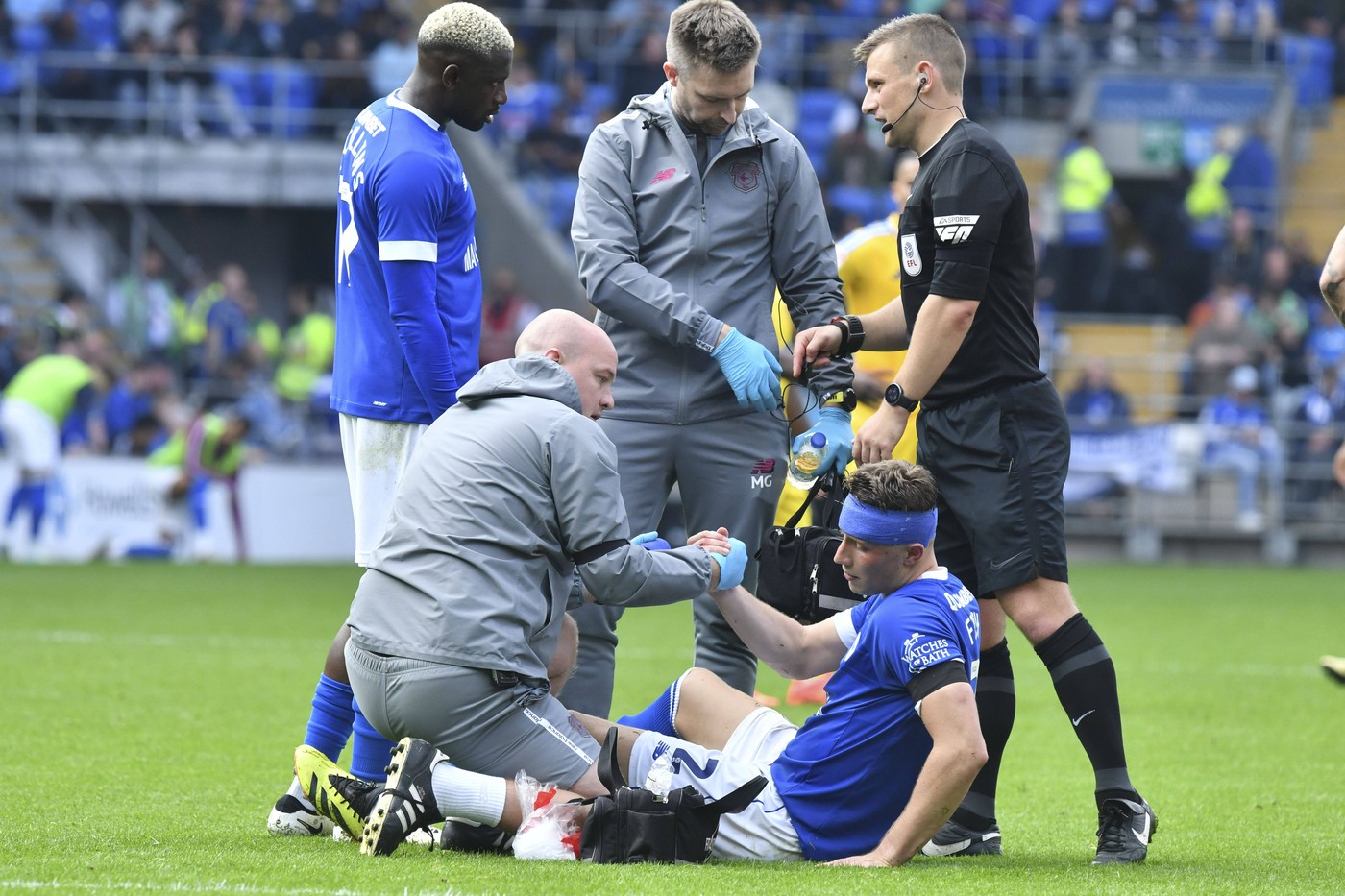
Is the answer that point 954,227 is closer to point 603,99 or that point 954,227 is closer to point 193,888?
point 193,888

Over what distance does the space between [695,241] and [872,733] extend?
189cm

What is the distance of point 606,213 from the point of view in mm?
6051

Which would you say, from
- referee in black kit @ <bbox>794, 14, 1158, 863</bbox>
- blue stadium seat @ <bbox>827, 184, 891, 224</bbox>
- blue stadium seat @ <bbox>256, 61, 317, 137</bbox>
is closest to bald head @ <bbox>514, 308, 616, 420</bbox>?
referee in black kit @ <bbox>794, 14, 1158, 863</bbox>

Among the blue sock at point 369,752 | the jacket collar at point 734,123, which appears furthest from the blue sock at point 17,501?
the blue sock at point 369,752

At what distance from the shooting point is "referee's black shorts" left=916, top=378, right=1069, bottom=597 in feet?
17.3

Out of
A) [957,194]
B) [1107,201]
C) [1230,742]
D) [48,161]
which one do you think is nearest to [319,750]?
[957,194]

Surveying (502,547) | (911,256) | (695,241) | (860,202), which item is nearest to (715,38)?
(695,241)

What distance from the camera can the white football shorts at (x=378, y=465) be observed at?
5.74m

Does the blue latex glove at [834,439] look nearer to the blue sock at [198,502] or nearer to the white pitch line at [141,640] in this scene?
the white pitch line at [141,640]

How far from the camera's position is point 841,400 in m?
6.04

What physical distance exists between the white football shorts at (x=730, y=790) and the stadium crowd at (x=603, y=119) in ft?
51.1

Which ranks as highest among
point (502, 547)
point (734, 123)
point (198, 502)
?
point (734, 123)

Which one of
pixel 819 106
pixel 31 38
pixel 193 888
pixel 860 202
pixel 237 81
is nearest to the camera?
pixel 193 888

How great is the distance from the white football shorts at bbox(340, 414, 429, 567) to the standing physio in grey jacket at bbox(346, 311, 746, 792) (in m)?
0.68
